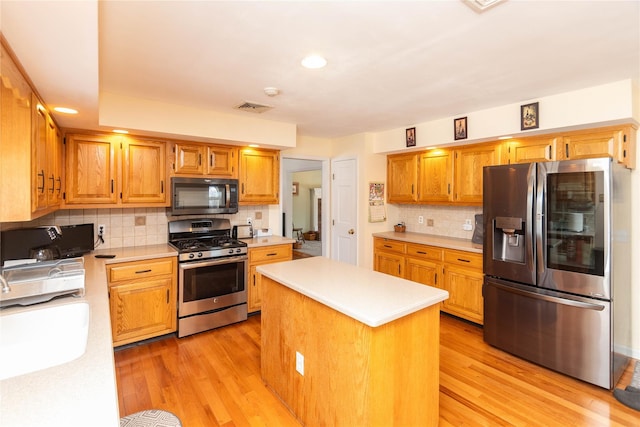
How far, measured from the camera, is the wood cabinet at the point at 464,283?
3.34 meters

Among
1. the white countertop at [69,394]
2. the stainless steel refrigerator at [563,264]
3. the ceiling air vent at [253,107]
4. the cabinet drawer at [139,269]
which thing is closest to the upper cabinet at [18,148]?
the white countertop at [69,394]

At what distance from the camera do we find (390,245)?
4.25 metres

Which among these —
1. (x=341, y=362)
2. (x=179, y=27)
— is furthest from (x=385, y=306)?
(x=179, y=27)

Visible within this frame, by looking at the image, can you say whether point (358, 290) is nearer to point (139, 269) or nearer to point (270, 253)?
point (270, 253)

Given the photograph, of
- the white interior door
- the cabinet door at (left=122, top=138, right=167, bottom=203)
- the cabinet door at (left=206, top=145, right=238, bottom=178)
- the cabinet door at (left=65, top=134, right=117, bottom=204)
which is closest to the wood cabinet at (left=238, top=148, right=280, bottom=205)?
the cabinet door at (left=206, top=145, right=238, bottom=178)

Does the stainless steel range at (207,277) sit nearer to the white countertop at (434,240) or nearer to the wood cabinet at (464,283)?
the white countertop at (434,240)

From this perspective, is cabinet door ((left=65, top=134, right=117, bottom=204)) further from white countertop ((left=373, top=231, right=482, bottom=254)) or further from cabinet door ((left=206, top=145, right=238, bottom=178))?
white countertop ((left=373, top=231, right=482, bottom=254))

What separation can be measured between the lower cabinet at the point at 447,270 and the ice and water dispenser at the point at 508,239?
0.37m

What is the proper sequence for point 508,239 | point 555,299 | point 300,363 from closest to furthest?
point 300,363 → point 555,299 → point 508,239

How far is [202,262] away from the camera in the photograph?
3244mm

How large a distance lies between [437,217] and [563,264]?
6.04 feet

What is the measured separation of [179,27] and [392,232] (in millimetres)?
3679

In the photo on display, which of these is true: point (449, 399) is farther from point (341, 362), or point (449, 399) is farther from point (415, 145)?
point (415, 145)

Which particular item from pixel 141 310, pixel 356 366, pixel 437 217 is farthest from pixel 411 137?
pixel 141 310
